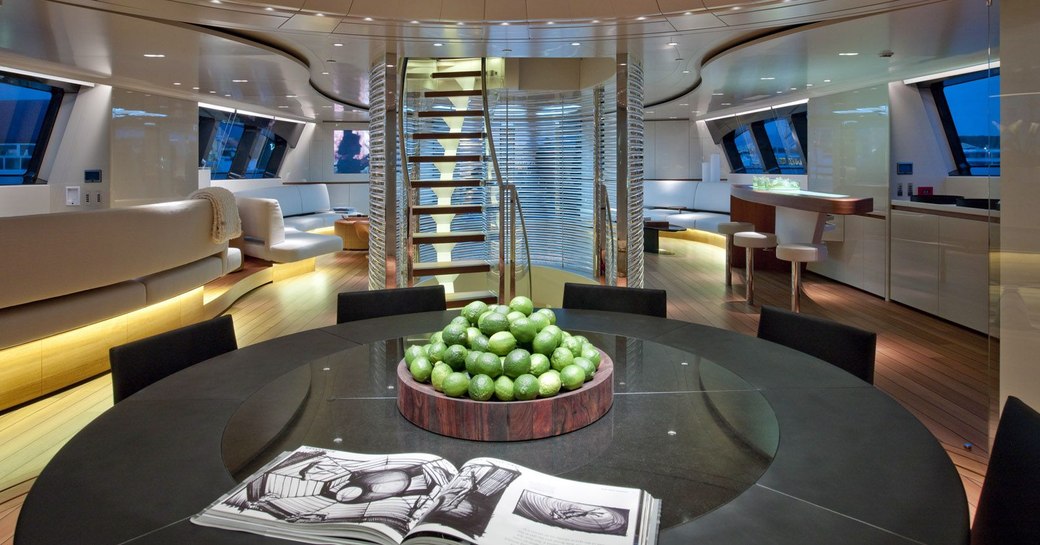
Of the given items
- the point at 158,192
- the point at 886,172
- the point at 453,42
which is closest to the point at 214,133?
the point at 158,192

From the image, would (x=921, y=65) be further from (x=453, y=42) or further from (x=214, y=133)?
(x=214, y=133)

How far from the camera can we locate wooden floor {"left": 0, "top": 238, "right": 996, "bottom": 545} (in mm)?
3039

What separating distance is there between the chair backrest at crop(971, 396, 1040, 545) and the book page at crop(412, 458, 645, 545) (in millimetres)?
696

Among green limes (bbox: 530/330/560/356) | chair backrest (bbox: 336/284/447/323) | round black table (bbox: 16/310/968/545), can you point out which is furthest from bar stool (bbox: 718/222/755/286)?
green limes (bbox: 530/330/560/356)

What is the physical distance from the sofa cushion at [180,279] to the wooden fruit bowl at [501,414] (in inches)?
156

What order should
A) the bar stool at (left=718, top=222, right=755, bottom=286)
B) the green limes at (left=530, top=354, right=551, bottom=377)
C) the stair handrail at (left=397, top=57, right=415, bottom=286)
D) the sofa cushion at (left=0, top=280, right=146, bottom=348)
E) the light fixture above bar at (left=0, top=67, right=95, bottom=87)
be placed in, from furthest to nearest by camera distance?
the bar stool at (left=718, top=222, right=755, bottom=286) → the light fixture above bar at (left=0, top=67, right=95, bottom=87) → the stair handrail at (left=397, top=57, right=415, bottom=286) → the sofa cushion at (left=0, top=280, right=146, bottom=348) → the green limes at (left=530, top=354, right=551, bottom=377)

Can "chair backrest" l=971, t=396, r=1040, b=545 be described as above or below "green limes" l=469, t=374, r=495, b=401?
below

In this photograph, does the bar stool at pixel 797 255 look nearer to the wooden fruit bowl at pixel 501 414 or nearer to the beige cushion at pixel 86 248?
the wooden fruit bowl at pixel 501 414

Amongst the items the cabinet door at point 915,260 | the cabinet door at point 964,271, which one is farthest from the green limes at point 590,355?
the cabinet door at point 915,260

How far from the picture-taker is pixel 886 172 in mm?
6977

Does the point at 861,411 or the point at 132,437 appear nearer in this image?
the point at 132,437

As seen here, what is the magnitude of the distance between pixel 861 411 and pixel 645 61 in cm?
525

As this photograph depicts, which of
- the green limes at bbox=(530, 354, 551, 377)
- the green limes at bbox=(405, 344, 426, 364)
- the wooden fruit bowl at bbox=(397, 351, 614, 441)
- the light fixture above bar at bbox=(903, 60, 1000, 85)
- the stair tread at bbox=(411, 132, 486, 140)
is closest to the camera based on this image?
the wooden fruit bowl at bbox=(397, 351, 614, 441)

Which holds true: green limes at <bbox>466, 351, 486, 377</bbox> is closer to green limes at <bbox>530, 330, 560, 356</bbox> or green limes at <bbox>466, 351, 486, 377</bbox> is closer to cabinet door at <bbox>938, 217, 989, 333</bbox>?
green limes at <bbox>530, 330, 560, 356</bbox>
